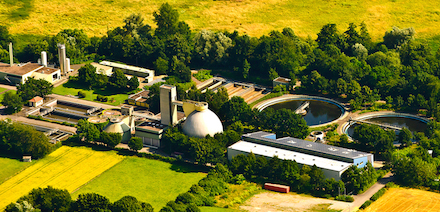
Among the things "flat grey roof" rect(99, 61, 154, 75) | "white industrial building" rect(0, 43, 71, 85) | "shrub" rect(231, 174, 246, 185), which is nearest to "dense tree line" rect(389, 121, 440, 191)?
"shrub" rect(231, 174, 246, 185)

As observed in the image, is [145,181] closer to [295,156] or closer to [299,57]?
[295,156]

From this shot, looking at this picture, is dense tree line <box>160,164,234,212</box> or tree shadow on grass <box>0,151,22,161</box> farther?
tree shadow on grass <box>0,151,22,161</box>

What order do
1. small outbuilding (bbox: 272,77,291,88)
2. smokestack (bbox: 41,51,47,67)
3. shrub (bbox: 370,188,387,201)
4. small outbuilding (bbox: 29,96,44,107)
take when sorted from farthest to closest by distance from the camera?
1. smokestack (bbox: 41,51,47,67)
2. small outbuilding (bbox: 272,77,291,88)
3. small outbuilding (bbox: 29,96,44,107)
4. shrub (bbox: 370,188,387,201)

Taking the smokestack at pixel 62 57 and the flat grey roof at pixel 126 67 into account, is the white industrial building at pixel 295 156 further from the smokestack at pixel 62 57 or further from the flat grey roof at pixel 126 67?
the smokestack at pixel 62 57

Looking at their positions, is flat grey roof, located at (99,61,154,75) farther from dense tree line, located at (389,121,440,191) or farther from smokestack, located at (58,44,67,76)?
dense tree line, located at (389,121,440,191)

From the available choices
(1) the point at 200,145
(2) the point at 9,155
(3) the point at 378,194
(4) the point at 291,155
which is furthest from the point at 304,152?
(2) the point at 9,155

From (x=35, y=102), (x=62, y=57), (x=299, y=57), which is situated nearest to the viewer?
(x=35, y=102)

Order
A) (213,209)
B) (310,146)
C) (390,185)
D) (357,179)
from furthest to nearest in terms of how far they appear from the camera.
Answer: (310,146), (390,185), (357,179), (213,209)
